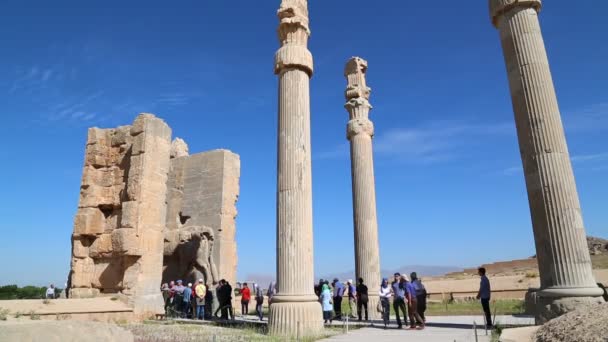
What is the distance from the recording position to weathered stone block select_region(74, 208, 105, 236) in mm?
13781

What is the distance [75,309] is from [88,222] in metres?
3.59

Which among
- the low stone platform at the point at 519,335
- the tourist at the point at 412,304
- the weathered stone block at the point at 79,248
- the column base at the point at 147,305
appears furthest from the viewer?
the weathered stone block at the point at 79,248

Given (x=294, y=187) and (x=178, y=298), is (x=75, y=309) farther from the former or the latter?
(x=294, y=187)

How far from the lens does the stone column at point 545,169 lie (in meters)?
7.95

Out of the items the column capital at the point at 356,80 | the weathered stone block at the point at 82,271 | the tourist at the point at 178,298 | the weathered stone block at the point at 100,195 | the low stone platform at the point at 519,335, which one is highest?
the column capital at the point at 356,80

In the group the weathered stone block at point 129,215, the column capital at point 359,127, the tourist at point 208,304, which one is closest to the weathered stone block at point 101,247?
→ the weathered stone block at point 129,215

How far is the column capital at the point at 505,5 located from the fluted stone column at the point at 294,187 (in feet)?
14.9

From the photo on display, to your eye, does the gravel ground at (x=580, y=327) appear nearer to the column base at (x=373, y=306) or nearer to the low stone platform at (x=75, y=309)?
the column base at (x=373, y=306)

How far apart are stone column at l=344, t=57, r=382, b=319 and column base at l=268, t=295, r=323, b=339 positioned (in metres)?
5.74

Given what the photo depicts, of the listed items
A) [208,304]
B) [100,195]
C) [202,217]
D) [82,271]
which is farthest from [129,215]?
[202,217]

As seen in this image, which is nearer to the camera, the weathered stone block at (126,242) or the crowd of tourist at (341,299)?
the crowd of tourist at (341,299)

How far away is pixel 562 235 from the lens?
26.9 feet

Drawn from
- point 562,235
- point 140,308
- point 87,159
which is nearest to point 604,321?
point 562,235

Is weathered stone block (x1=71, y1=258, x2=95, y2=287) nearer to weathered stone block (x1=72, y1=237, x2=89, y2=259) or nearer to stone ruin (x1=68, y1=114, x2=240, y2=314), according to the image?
stone ruin (x1=68, y1=114, x2=240, y2=314)
